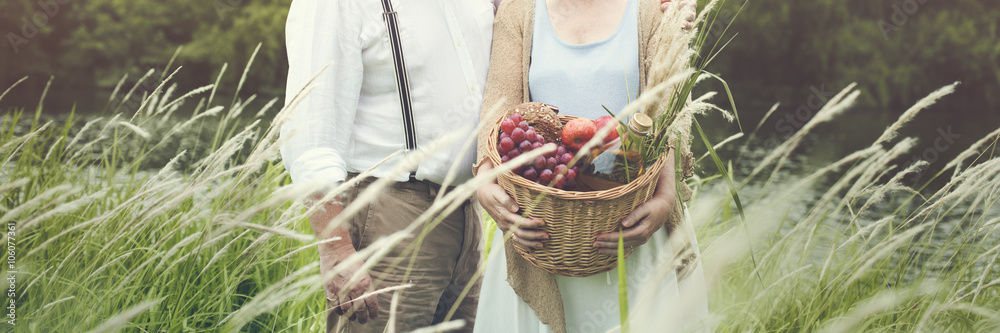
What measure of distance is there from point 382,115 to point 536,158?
0.52 meters

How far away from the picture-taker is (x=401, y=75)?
1.68m

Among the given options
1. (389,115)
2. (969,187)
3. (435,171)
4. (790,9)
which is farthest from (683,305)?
(790,9)

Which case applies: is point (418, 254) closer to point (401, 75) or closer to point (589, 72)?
point (401, 75)

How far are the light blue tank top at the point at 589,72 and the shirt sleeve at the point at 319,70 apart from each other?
491 millimetres

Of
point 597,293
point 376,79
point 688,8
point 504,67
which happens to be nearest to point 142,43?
point 376,79

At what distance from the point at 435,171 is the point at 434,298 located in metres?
0.39

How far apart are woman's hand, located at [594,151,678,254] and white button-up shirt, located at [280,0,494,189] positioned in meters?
0.40

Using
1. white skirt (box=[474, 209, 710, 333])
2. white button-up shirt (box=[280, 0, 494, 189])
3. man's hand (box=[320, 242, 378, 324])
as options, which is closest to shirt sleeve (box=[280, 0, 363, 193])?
white button-up shirt (box=[280, 0, 494, 189])

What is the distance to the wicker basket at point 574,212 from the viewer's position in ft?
4.56

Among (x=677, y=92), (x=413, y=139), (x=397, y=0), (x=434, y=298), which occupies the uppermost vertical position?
(x=397, y=0)

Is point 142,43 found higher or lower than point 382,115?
lower

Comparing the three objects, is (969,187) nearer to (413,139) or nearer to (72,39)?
(413,139)

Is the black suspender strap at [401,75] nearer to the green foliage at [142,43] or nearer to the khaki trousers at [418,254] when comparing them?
the khaki trousers at [418,254]

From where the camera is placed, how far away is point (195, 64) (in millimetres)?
27047
